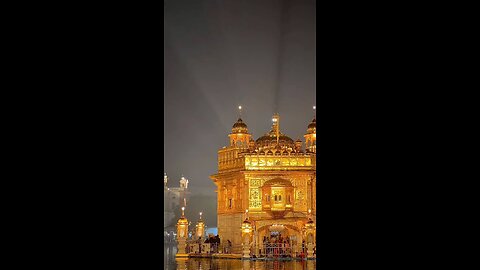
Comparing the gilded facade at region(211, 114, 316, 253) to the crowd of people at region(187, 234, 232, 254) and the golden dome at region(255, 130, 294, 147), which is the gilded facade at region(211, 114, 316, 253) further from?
the crowd of people at region(187, 234, 232, 254)

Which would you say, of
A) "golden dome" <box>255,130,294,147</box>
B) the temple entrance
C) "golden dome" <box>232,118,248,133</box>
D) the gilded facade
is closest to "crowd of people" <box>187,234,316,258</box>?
the temple entrance

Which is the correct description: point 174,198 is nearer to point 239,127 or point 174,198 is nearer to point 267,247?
point 239,127

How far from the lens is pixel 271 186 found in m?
15.7

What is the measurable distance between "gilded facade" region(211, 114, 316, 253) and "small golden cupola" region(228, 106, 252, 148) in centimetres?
2

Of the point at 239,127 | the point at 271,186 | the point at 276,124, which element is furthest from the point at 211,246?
the point at 276,124

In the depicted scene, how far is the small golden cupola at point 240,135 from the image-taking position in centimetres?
1617

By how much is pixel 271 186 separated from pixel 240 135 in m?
1.48

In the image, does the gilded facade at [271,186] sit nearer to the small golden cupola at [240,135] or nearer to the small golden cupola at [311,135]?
the small golden cupola at [240,135]

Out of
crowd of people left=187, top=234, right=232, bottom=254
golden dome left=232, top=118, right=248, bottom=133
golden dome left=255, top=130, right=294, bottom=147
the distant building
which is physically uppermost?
golden dome left=232, top=118, right=248, bottom=133

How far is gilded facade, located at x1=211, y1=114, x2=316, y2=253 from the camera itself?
15703 millimetres

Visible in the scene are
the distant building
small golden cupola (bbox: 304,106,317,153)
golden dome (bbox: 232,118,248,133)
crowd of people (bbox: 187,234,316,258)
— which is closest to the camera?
crowd of people (bbox: 187,234,316,258)
